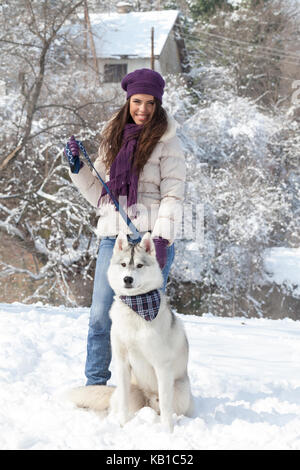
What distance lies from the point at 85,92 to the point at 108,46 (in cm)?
784

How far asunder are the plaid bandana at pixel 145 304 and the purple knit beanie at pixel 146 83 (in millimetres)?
1312

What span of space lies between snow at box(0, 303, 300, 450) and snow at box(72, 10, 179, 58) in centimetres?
1744

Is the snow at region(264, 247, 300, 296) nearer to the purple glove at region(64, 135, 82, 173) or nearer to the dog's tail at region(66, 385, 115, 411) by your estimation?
the dog's tail at region(66, 385, 115, 411)

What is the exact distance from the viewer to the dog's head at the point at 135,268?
260cm

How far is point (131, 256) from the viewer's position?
262 centimetres

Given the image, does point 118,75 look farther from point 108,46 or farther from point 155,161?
point 155,161

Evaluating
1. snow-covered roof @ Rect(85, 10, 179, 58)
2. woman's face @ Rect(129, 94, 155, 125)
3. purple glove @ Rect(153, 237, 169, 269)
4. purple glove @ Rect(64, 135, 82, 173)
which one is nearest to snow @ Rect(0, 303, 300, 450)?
purple glove @ Rect(153, 237, 169, 269)

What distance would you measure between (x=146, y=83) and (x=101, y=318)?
1.57 metres

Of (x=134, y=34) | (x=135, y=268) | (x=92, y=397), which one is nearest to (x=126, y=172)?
(x=135, y=268)

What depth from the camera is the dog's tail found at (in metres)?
2.92

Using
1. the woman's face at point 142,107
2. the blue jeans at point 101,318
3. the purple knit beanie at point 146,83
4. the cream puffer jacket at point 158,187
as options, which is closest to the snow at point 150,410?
the blue jeans at point 101,318

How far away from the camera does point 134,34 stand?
861 inches

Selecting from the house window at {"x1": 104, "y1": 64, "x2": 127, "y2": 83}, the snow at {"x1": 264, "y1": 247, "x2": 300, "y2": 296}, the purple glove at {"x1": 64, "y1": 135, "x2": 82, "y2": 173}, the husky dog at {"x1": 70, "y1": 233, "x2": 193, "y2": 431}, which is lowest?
the snow at {"x1": 264, "y1": 247, "x2": 300, "y2": 296}

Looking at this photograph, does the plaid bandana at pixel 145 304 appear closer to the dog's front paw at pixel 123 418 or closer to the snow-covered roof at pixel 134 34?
the dog's front paw at pixel 123 418
